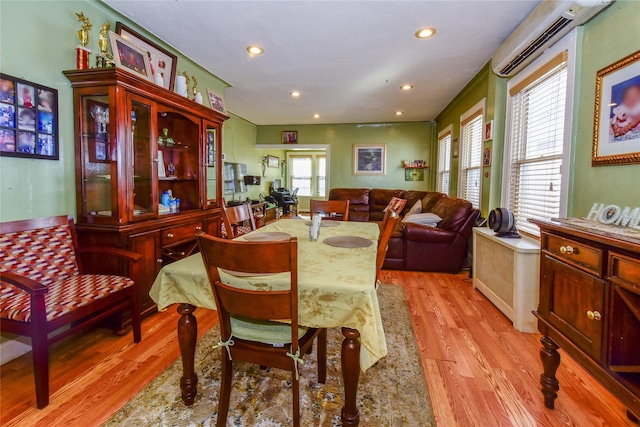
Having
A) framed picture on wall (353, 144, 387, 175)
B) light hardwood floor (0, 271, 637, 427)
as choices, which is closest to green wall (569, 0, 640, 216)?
light hardwood floor (0, 271, 637, 427)

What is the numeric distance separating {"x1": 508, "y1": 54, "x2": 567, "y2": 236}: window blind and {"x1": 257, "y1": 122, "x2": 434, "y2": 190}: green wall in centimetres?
344

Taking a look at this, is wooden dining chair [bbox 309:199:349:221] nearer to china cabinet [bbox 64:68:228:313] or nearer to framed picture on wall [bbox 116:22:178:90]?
china cabinet [bbox 64:68:228:313]

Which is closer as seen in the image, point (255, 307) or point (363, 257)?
point (255, 307)

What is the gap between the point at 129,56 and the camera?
2379 mm

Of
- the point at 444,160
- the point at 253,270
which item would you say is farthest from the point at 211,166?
the point at 444,160

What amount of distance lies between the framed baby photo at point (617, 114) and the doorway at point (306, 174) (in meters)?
8.51

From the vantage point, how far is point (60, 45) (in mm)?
2006

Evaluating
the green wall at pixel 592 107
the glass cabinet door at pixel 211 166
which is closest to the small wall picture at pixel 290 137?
the glass cabinet door at pixel 211 166

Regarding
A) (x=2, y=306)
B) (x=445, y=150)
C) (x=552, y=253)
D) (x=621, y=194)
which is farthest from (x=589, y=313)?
(x=445, y=150)

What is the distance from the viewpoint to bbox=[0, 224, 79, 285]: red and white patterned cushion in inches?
67.5

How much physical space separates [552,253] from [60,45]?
323 centimetres

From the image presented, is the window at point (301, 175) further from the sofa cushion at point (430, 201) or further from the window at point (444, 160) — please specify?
the sofa cushion at point (430, 201)

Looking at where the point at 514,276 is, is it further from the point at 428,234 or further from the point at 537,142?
the point at 428,234

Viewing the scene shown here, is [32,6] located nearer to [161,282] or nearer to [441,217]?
[161,282]
